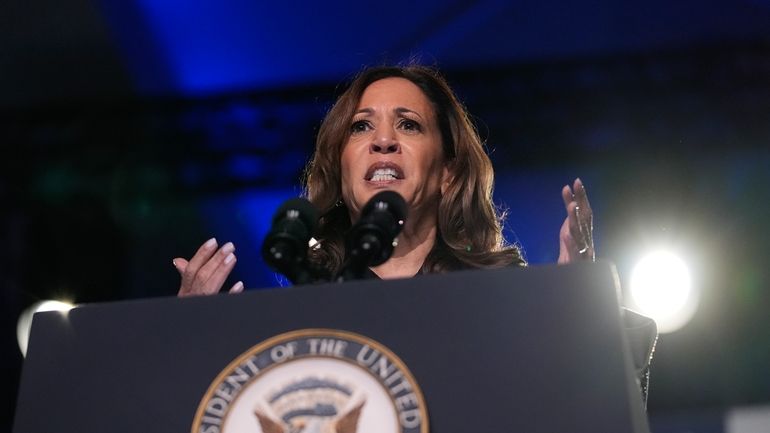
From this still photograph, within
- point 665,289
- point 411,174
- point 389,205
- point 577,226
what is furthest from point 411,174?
point 665,289

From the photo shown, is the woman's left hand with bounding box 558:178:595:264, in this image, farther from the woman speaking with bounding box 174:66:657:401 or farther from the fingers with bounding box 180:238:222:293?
the fingers with bounding box 180:238:222:293

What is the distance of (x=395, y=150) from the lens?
6.86 ft

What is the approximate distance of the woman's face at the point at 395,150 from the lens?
206 centimetres

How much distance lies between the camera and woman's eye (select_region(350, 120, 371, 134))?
2.20 meters

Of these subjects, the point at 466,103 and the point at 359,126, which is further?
the point at 466,103

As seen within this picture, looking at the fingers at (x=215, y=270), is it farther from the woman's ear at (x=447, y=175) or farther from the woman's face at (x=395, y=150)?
the woman's ear at (x=447, y=175)

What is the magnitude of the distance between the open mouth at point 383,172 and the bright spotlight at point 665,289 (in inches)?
96.5

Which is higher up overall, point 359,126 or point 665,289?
point 665,289

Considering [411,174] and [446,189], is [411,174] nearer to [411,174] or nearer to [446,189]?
[411,174]

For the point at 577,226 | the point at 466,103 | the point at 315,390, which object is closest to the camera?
the point at 315,390

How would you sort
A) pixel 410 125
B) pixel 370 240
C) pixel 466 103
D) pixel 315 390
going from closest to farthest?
1. pixel 315 390
2. pixel 370 240
3. pixel 410 125
4. pixel 466 103

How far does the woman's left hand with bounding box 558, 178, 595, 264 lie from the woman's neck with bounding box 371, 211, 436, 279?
498mm

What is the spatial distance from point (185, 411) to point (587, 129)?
10.9 feet

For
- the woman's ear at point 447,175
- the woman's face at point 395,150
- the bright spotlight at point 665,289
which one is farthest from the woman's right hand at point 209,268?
the bright spotlight at point 665,289
